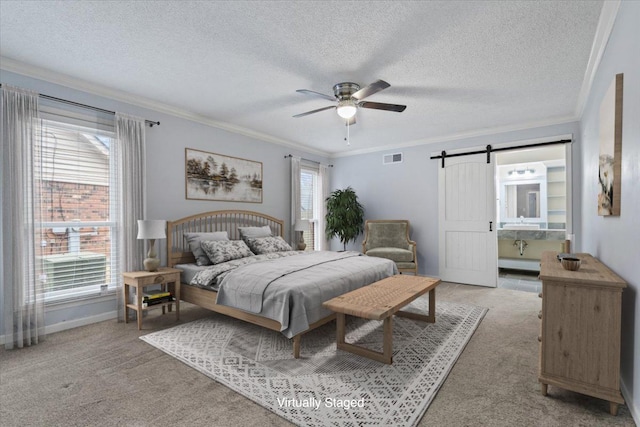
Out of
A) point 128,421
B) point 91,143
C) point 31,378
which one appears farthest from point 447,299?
point 91,143

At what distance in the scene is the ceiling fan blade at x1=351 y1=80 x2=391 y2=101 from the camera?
272 centimetres

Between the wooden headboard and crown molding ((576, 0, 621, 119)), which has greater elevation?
crown molding ((576, 0, 621, 119))

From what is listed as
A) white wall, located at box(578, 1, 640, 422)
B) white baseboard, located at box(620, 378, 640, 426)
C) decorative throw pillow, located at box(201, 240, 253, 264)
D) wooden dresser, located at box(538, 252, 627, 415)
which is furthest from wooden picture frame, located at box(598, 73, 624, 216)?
decorative throw pillow, located at box(201, 240, 253, 264)

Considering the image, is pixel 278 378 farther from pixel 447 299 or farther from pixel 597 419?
pixel 447 299

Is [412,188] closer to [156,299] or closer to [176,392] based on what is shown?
[156,299]

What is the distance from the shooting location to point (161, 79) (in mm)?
3270

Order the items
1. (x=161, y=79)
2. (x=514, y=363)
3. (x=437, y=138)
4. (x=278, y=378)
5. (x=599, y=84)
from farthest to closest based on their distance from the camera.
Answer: (x=437, y=138)
(x=161, y=79)
(x=599, y=84)
(x=514, y=363)
(x=278, y=378)

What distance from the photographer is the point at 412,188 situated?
5.99m

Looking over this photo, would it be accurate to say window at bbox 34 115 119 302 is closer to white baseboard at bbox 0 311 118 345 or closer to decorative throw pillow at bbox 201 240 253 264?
white baseboard at bbox 0 311 118 345

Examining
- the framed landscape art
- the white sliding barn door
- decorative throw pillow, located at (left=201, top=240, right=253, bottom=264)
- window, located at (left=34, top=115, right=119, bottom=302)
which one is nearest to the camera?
window, located at (left=34, top=115, right=119, bottom=302)

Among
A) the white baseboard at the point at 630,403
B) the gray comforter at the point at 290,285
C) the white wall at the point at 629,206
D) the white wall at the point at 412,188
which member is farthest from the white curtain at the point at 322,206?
the white baseboard at the point at 630,403

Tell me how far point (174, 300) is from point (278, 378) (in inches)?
76.4

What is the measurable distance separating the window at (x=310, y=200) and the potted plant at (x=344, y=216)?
376 millimetres

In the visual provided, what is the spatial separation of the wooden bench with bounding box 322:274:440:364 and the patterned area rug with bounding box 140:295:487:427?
0.27ft
